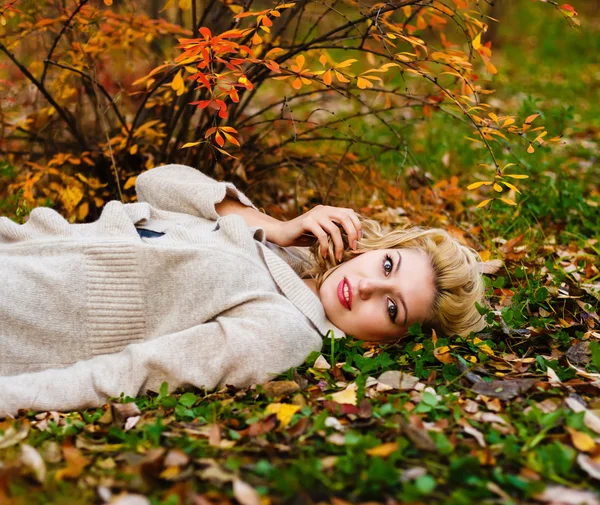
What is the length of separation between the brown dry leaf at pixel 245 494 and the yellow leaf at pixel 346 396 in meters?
0.63

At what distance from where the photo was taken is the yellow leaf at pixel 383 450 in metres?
1.71

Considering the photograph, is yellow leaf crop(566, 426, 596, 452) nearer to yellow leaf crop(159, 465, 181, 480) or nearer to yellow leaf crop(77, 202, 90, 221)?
yellow leaf crop(159, 465, 181, 480)

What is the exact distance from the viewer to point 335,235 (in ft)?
8.46

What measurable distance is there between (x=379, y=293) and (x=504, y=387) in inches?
23.1

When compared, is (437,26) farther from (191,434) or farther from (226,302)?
(191,434)

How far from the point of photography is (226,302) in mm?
2320

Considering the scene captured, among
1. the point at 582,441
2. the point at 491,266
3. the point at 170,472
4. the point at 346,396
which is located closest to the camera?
the point at 170,472

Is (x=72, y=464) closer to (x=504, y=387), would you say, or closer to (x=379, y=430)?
(x=379, y=430)

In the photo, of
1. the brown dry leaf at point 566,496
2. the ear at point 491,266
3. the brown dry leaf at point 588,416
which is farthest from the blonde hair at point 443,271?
the brown dry leaf at point 566,496

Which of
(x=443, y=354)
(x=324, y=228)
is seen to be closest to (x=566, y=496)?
(x=443, y=354)

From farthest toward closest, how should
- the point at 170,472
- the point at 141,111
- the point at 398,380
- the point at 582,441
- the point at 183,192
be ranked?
the point at 141,111
the point at 183,192
the point at 398,380
the point at 582,441
the point at 170,472

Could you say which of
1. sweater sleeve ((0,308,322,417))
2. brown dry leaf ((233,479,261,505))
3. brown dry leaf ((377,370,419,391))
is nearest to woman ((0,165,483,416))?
sweater sleeve ((0,308,322,417))

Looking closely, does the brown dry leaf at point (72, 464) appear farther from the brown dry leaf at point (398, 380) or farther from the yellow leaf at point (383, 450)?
the brown dry leaf at point (398, 380)

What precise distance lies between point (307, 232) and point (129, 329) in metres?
0.83
